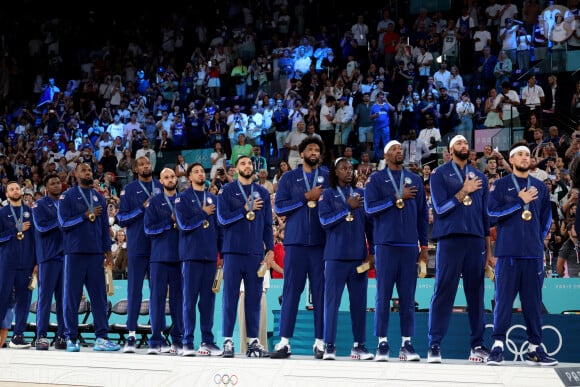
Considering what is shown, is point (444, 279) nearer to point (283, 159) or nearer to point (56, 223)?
point (56, 223)

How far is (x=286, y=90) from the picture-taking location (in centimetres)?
2255

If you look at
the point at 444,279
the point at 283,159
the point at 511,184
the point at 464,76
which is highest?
the point at 464,76

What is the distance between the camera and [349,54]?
22.8 meters

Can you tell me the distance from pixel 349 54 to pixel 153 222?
12.2 meters

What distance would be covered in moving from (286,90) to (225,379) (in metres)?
13.1

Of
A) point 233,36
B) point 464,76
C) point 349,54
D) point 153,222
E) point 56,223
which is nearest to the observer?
point 153,222

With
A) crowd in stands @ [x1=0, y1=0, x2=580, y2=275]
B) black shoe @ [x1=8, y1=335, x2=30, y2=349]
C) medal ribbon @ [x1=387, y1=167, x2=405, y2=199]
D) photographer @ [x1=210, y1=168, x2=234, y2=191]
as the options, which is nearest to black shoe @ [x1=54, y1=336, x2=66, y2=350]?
black shoe @ [x1=8, y1=335, x2=30, y2=349]

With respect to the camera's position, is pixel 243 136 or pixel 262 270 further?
pixel 243 136

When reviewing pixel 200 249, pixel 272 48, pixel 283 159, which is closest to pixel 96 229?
pixel 200 249

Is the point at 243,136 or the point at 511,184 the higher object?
the point at 243,136

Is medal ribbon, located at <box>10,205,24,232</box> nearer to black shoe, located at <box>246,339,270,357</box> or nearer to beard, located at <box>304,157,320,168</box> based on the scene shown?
black shoe, located at <box>246,339,270,357</box>

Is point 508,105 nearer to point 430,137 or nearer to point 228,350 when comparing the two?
point 430,137

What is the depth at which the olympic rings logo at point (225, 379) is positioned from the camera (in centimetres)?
1015

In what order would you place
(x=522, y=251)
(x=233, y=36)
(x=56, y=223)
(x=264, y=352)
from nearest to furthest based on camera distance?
(x=522, y=251)
(x=264, y=352)
(x=56, y=223)
(x=233, y=36)
